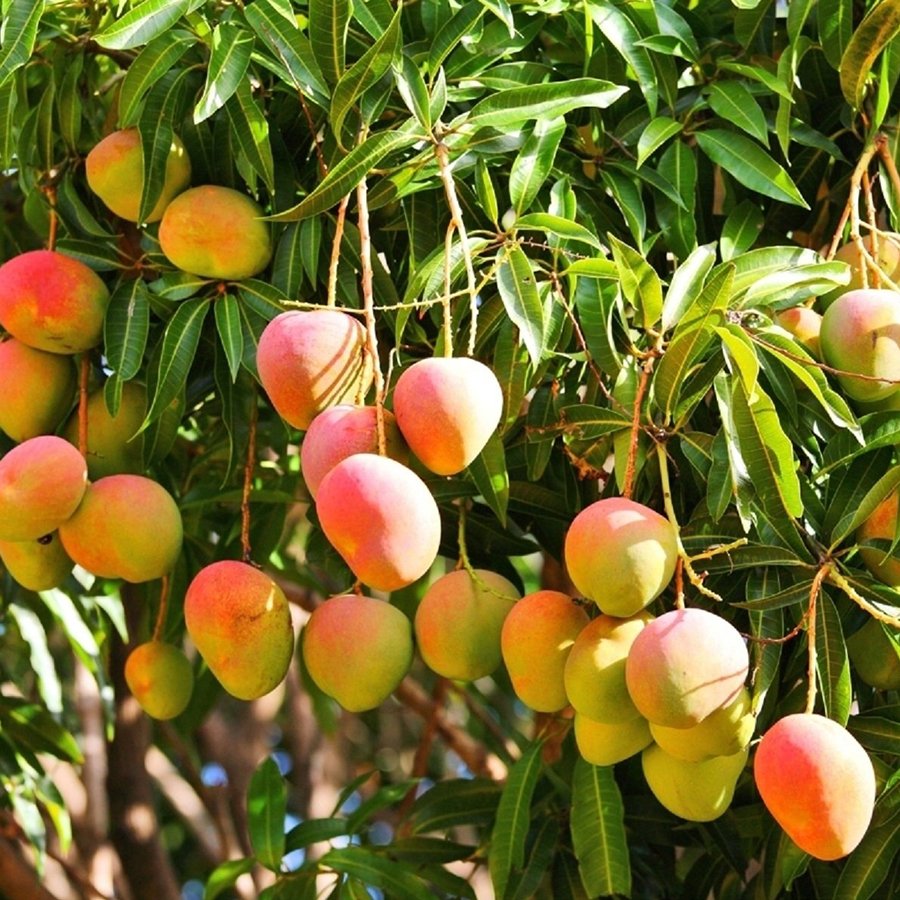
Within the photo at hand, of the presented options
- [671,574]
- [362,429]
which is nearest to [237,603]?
[362,429]

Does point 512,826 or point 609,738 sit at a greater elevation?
point 609,738

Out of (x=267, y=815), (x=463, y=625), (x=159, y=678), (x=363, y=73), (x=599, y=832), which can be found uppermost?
(x=363, y=73)

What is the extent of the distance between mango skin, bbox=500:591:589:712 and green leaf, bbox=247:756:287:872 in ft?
1.70

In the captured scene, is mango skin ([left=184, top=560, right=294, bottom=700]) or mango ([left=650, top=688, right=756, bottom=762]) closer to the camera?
mango ([left=650, top=688, right=756, bottom=762])

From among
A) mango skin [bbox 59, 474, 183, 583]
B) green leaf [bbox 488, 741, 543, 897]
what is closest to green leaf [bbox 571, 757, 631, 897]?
green leaf [bbox 488, 741, 543, 897]

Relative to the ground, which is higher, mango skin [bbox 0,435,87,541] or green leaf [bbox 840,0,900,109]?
green leaf [bbox 840,0,900,109]

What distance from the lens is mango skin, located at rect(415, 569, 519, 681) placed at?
3.60 feet

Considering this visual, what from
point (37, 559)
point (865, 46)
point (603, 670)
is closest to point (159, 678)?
point (37, 559)

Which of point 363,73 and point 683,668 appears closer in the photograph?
point 683,668

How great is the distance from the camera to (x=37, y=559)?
3.96 ft

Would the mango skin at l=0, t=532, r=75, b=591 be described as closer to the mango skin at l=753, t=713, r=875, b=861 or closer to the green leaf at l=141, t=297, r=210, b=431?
the green leaf at l=141, t=297, r=210, b=431

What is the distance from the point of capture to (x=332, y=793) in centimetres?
250

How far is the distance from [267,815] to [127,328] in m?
0.54

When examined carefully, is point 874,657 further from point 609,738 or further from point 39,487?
point 39,487
